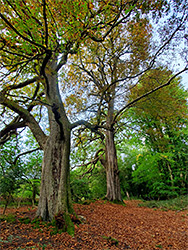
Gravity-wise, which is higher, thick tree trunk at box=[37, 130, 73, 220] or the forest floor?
thick tree trunk at box=[37, 130, 73, 220]

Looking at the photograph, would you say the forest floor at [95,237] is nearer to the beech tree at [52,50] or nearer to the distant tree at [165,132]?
the beech tree at [52,50]

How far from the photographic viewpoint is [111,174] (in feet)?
28.5

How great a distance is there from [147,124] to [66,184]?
988 cm

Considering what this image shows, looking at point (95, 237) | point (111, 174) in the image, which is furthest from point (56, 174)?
point (111, 174)

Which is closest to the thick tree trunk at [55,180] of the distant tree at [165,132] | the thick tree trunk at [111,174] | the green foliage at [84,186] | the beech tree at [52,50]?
the beech tree at [52,50]

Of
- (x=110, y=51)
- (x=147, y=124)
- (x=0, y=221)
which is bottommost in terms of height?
(x=0, y=221)

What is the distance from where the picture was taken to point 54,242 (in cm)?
303

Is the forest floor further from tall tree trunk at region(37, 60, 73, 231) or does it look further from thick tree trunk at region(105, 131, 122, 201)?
thick tree trunk at region(105, 131, 122, 201)

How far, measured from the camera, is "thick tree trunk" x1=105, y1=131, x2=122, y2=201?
8.29m

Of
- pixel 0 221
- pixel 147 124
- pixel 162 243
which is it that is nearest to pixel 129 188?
pixel 147 124

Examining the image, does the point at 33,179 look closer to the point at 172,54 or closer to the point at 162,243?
the point at 162,243

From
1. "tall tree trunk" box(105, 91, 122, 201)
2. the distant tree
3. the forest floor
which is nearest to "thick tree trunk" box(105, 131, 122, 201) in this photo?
"tall tree trunk" box(105, 91, 122, 201)

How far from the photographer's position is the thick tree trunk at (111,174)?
27.2 feet

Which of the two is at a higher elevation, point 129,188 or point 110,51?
point 110,51
